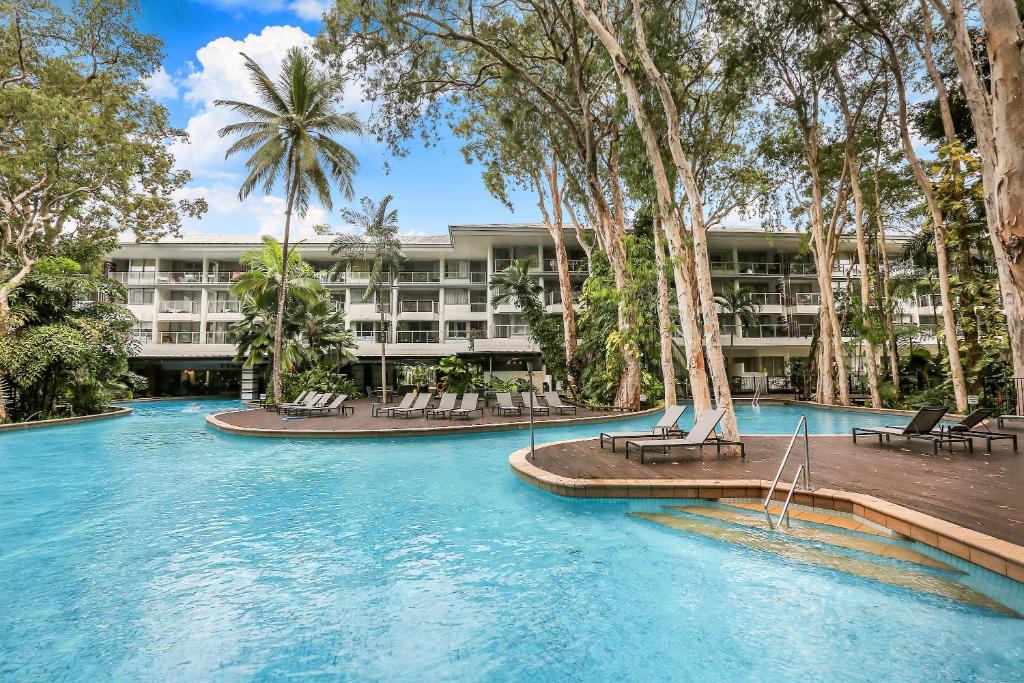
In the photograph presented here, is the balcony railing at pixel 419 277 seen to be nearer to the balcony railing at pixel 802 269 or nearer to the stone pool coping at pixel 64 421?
the stone pool coping at pixel 64 421

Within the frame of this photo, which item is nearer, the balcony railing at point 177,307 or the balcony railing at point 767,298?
the balcony railing at point 767,298

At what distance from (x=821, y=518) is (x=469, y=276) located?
95.1 feet

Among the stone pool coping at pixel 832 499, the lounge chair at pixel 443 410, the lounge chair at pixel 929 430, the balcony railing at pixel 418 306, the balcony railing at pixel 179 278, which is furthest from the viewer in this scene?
the balcony railing at pixel 179 278

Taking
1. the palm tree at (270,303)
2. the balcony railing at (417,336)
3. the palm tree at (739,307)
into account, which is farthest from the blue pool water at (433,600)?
the palm tree at (739,307)

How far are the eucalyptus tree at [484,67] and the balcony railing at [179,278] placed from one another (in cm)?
2483

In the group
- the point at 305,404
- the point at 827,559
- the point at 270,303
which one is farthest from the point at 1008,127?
the point at 270,303

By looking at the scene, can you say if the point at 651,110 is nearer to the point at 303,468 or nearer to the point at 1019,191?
the point at 1019,191

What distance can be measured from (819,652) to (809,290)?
36.3 metres

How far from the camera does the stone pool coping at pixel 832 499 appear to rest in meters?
3.99

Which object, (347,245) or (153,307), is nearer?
(347,245)

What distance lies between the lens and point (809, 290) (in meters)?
34.4

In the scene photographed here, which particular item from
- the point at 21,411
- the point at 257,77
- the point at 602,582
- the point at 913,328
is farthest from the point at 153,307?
the point at 913,328

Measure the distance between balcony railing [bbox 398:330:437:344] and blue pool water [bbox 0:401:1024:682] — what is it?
2494 centimetres

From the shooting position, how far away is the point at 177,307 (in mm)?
33719
